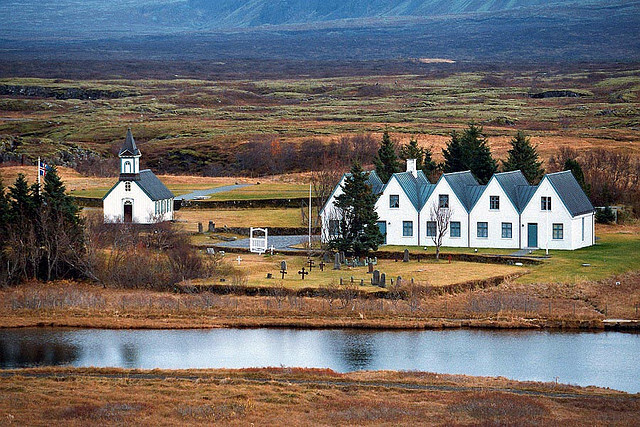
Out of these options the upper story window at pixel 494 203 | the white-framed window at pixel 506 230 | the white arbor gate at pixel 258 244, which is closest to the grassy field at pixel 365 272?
the white arbor gate at pixel 258 244

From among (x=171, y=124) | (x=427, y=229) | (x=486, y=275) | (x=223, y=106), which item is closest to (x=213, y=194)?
(x=427, y=229)

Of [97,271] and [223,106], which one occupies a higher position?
[223,106]

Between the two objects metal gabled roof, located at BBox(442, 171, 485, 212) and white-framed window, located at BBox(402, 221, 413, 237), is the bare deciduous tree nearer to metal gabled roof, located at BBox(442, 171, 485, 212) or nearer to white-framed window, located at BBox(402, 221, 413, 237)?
metal gabled roof, located at BBox(442, 171, 485, 212)

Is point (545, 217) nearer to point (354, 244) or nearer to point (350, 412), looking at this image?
point (354, 244)

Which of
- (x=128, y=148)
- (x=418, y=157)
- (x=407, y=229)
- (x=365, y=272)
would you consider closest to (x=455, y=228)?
(x=407, y=229)

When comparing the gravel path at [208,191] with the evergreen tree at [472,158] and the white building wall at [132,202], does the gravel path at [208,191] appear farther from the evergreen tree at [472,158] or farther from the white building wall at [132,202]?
the evergreen tree at [472,158]

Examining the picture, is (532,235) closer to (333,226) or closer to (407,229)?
(407,229)
